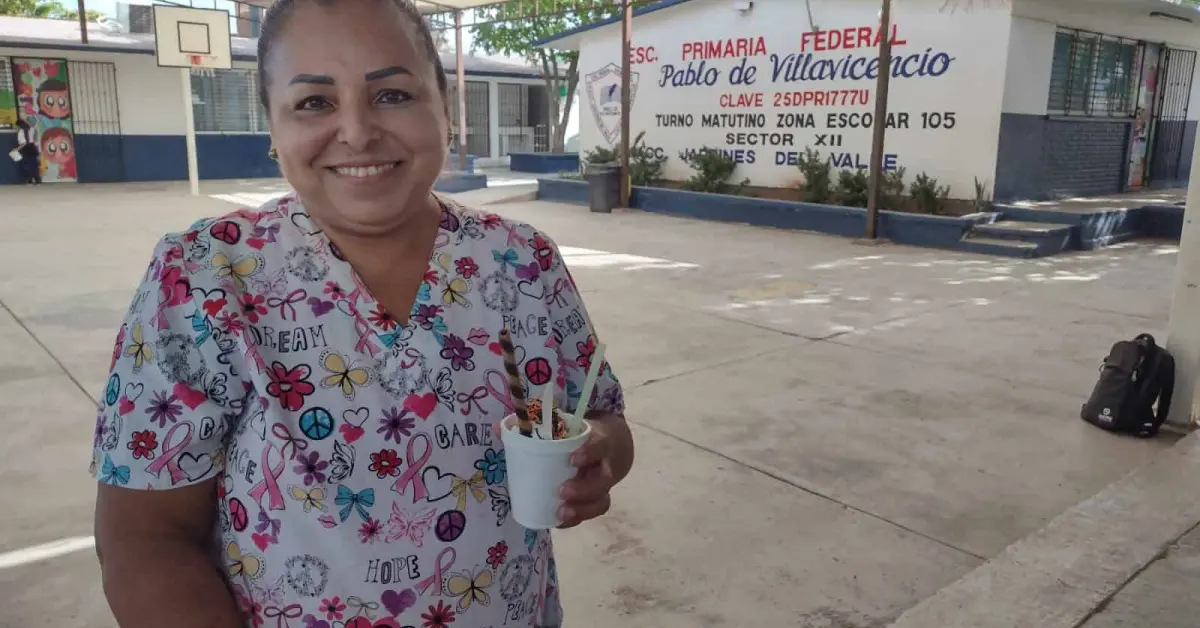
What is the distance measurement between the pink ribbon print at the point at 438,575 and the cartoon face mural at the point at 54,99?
18.3m

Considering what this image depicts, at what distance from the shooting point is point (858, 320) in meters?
5.89

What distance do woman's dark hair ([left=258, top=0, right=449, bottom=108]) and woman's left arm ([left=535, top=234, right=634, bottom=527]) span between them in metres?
0.29

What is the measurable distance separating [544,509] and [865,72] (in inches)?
427

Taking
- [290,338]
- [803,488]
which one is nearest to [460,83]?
[803,488]

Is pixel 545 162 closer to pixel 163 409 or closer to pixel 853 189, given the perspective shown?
pixel 853 189

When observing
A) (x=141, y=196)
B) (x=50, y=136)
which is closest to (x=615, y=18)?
(x=141, y=196)

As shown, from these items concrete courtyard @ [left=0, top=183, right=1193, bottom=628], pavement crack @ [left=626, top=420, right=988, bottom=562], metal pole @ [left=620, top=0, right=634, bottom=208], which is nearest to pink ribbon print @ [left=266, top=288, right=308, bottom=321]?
concrete courtyard @ [left=0, top=183, right=1193, bottom=628]

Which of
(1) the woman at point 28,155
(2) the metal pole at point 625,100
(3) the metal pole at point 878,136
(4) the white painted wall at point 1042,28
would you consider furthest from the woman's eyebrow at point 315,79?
(1) the woman at point 28,155

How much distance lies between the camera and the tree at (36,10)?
86.5 feet

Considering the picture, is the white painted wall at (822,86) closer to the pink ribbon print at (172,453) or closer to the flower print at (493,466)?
the flower print at (493,466)

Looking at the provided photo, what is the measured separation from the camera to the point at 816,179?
11227 mm

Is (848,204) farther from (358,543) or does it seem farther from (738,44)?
(358,543)

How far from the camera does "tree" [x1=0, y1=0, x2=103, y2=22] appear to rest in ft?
86.5

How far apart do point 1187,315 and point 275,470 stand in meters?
4.11
